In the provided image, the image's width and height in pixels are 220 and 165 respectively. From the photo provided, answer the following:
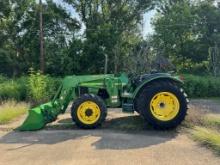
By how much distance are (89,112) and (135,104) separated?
3.93ft

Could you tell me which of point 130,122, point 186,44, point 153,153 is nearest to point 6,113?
point 130,122

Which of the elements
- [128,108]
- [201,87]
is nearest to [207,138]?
[128,108]

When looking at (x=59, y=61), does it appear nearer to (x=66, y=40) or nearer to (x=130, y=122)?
(x=66, y=40)

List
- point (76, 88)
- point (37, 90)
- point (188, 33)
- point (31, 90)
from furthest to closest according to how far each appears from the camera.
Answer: point (188, 33) < point (31, 90) < point (37, 90) < point (76, 88)

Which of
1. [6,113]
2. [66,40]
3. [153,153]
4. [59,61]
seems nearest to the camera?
[153,153]

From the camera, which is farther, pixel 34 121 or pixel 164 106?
pixel 34 121

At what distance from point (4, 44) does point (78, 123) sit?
2675 cm

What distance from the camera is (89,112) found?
11711mm

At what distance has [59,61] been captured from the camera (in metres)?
35.0

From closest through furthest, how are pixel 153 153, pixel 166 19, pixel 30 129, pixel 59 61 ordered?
1. pixel 153 153
2. pixel 30 129
3. pixel 59 61
4. pixel 166 19

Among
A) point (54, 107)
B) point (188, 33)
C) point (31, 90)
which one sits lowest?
point (54, 107)

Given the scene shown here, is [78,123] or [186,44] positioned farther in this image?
[186,44]

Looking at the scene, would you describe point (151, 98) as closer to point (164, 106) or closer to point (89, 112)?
point (164, 106)

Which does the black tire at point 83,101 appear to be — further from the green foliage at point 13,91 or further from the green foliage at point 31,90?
the green foliage at point 13,91
